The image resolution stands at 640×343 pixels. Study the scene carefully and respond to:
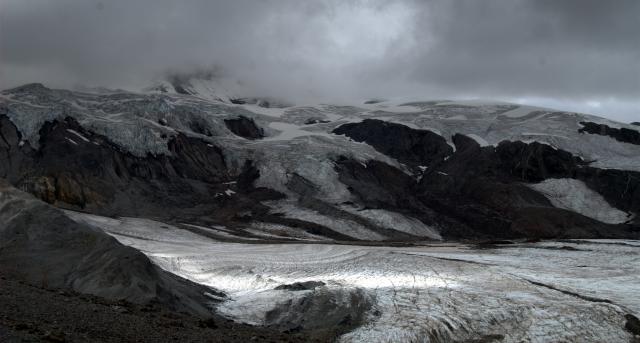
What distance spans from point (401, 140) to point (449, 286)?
369 feet

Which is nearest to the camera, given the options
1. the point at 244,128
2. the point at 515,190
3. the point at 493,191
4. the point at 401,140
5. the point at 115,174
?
the point at 115,174

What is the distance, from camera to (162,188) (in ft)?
360

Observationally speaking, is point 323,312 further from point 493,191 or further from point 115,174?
A: point 115,174

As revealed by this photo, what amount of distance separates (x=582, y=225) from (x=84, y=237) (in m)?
76.9

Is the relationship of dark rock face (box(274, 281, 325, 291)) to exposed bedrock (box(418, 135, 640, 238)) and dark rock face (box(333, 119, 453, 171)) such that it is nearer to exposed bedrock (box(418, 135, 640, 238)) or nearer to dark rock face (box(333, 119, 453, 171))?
exposed bedrock (box(418, 135, 640, 238))

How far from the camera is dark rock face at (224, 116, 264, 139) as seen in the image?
471ft

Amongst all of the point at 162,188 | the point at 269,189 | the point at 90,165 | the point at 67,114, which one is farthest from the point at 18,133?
the point at 269,189

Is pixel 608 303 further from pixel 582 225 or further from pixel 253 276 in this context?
pixel 582 225

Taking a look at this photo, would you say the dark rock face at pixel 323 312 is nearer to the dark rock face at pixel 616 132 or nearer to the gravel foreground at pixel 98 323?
the gravel foreground at pixel 98 323

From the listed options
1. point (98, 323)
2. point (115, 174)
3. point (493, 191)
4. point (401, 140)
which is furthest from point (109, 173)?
point (98, 323)

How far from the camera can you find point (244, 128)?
14538cm

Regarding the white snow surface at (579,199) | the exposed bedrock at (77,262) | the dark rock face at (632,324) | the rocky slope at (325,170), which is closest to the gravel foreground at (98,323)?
the exposed bedrock at (77,262)

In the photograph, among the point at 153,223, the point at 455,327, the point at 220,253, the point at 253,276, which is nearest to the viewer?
the point at 455,327

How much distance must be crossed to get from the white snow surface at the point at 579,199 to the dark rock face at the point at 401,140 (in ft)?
85.5
